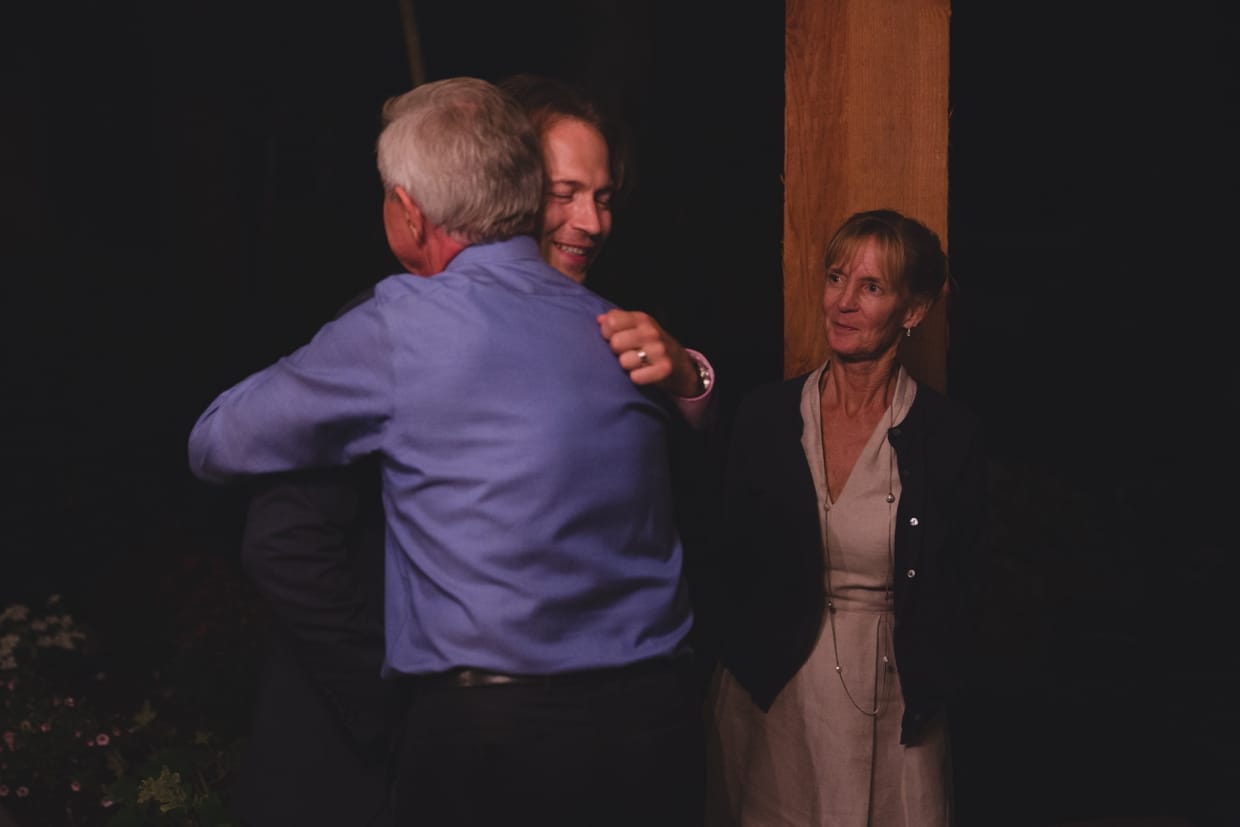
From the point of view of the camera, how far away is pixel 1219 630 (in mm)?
7391

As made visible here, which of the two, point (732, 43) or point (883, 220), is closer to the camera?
point (883, 220)

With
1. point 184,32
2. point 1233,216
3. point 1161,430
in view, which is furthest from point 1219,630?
point 184,32

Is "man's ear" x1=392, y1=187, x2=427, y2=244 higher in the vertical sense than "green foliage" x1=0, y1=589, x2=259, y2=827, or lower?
higher

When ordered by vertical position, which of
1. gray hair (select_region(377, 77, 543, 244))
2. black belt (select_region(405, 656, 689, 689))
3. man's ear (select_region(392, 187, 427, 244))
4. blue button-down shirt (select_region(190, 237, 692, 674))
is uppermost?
gray hair (select_region(377, 77, 543, 244))

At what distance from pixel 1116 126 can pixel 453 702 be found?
364 inches

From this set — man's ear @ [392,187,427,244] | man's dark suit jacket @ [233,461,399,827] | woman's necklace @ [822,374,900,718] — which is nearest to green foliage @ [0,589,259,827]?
woman's necklace @ [822,374,900,718]

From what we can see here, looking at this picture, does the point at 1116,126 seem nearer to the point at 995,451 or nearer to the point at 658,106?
the point at 995,451

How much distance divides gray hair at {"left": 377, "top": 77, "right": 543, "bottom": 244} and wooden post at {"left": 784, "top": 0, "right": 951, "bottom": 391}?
135 cm

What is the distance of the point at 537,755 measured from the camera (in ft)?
6.40

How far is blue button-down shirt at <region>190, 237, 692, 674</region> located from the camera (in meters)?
1.91

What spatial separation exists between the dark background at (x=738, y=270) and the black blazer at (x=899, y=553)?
2.53 meters

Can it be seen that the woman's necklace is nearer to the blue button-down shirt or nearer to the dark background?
the blue button-down shirt

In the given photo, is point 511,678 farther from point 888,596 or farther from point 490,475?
point 888,596

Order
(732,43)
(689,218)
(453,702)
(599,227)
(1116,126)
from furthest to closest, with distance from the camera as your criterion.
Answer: (732,43) < (1116,126) < (689,218) < (599,227) < (453,702)
